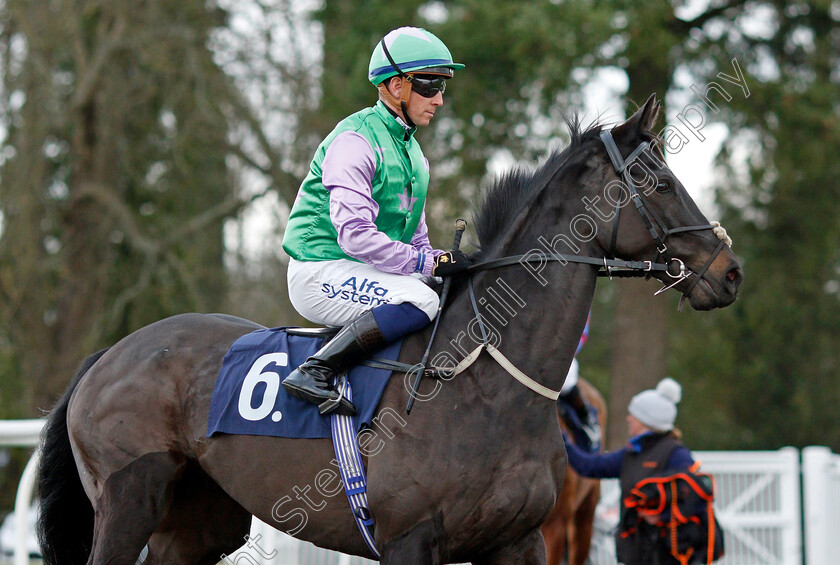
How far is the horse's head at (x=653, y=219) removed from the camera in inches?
125

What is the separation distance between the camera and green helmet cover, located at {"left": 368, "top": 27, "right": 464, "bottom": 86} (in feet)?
11.4

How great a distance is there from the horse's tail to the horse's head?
7.72 ft

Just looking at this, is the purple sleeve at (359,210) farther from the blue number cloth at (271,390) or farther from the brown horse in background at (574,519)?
the brown horse in background at (574,519)

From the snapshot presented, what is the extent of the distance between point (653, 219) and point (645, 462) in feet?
8.36

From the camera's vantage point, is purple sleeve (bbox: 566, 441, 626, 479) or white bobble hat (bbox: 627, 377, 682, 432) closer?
white bobble hat (bbox: 627, 377, 682, 432)

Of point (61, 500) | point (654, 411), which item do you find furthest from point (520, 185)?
point (654, 411)

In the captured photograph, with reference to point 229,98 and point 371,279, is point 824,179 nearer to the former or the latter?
point 229,98

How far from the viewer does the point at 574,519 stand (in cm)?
675

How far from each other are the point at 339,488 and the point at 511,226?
1146 millimetres

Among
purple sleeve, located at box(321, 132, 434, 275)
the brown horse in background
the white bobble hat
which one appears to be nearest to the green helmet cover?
purple sleeve, located at box(321, 132, 434, 275)

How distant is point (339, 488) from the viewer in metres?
3.31

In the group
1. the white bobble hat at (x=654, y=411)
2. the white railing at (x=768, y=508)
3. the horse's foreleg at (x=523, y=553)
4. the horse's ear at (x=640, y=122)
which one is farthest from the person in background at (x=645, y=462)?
the horse's ear at (x=640, y=122)

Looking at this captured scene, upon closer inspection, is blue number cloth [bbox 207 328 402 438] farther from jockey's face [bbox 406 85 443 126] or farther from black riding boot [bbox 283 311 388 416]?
jockey's face [bbox 406 85 443 126]

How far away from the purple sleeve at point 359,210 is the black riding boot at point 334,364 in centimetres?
22
